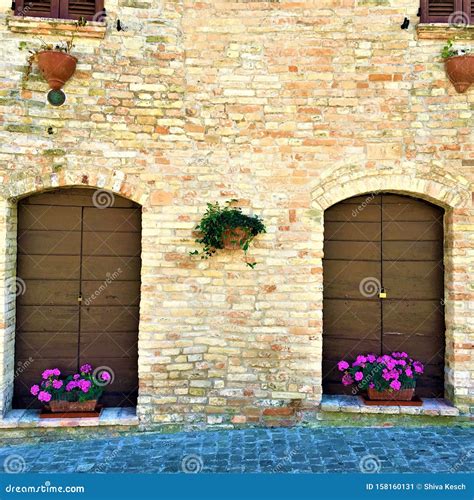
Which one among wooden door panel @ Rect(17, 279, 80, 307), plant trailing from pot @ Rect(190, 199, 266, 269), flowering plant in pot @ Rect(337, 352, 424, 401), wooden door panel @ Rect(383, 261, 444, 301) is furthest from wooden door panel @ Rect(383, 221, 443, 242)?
wooden door panel @ Rect(17, 279, 80, 307)

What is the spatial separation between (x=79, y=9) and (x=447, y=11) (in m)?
4.32

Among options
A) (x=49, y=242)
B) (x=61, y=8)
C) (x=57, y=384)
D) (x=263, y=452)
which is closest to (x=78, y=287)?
(x=49, y=242)

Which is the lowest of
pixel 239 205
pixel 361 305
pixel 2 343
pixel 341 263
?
pixel 2 343

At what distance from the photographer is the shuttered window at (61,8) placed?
17.2 feet

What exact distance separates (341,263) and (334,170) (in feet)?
3.70

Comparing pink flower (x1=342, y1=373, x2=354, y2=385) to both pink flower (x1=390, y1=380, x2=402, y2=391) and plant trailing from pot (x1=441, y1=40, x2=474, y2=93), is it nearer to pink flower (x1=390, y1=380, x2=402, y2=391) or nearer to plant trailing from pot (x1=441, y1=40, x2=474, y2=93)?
pink flower (x1=390, y1=380, x2=402, y2=391)

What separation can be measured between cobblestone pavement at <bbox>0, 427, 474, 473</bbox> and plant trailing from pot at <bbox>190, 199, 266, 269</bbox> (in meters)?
1.96

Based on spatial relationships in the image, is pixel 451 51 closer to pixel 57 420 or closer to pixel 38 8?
pixel 38 8

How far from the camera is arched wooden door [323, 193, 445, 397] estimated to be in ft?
18.2

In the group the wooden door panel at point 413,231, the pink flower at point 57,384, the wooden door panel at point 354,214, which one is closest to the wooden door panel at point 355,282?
the wooden door panel at point 413,231

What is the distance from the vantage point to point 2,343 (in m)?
5.04

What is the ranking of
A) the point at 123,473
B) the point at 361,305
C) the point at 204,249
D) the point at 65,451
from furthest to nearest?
the point at 361,305
the point at 204,249
the point at 65,451
the point at 123,473

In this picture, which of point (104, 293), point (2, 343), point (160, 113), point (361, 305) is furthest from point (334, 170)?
point (2, 343)

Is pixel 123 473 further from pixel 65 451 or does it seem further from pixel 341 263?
pixel 341 263
